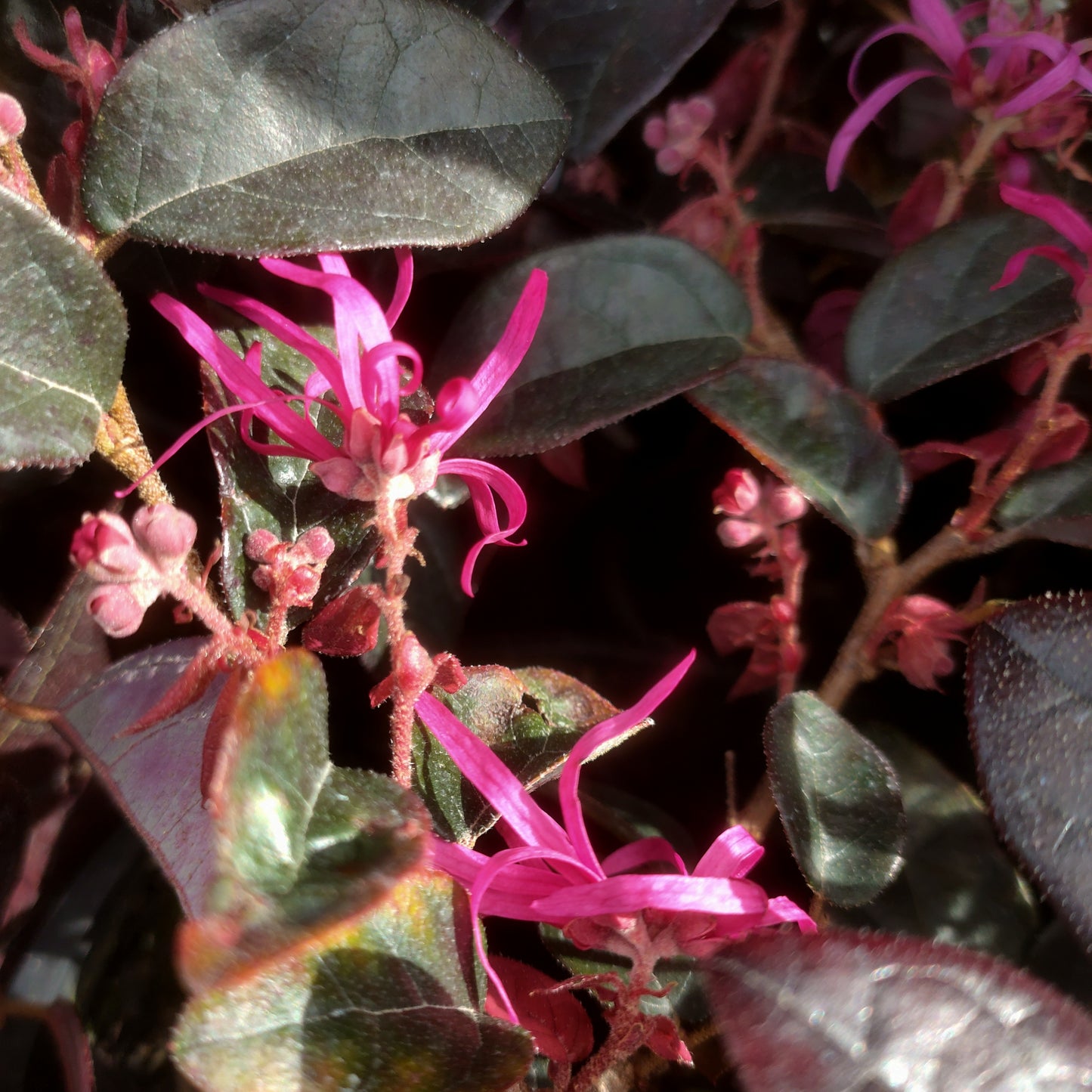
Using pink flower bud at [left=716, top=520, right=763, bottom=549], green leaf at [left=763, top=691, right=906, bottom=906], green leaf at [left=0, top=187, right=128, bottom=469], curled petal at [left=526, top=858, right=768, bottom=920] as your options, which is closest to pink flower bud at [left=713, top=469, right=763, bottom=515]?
pink flower bud at [left=716, top=520, right=763, bottom=549]

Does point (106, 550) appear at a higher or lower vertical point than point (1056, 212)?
lower

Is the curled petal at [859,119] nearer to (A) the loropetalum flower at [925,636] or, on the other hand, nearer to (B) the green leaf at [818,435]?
(B) the green leaf at [818,435]

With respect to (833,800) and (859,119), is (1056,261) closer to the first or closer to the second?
(859,119)

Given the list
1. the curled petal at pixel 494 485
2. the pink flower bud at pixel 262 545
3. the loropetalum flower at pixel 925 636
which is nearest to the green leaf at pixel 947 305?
the loropetalum flower at pixel 925 636

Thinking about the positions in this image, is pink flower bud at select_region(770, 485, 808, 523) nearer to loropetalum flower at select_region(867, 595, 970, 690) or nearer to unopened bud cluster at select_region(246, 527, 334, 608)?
loropetalum flower at select_region(867, 595, 970, 690)

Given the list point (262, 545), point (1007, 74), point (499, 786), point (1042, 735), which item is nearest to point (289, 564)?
point (262, 545)

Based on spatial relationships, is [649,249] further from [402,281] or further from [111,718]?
[111,718]
